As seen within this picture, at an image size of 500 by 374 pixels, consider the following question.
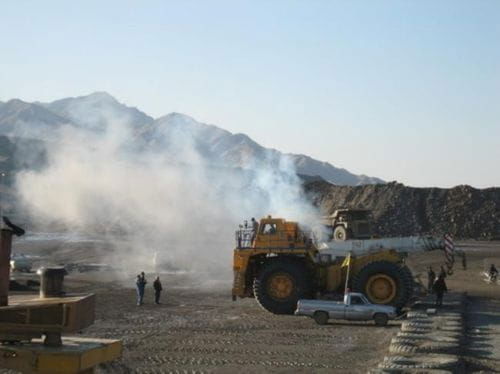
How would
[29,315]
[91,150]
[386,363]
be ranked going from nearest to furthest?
[29,315]
[386,363]
[91,150]

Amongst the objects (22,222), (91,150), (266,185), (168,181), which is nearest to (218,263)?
(266,185)

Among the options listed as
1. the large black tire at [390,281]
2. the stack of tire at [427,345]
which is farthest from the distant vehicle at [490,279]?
the large black tire at [390,281]

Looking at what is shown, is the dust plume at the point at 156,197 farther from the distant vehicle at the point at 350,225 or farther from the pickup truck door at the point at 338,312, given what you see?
the pickup truck door at the point at 338,312

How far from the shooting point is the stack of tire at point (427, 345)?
43.6ft

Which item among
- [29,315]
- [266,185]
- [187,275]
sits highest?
[266,185]

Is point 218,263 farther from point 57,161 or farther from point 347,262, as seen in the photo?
point 57,161

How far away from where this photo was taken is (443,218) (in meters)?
71.9

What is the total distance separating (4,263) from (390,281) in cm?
1773

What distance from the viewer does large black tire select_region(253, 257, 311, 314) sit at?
2269 cm

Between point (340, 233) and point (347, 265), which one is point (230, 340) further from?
point (340, 233)

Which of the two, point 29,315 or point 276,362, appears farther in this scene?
point 276,362

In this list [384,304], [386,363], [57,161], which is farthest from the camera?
[57,161]

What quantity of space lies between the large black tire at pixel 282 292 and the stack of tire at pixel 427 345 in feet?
12.1

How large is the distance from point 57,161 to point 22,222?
1350cm
